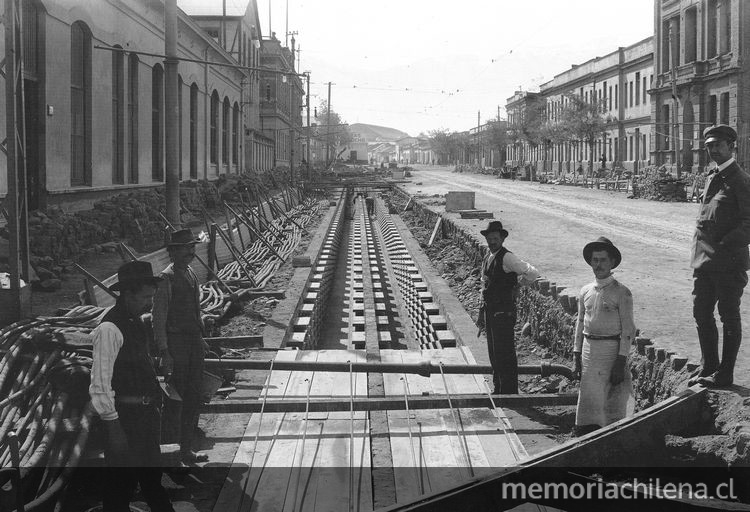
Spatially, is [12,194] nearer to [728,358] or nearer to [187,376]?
[187,376]

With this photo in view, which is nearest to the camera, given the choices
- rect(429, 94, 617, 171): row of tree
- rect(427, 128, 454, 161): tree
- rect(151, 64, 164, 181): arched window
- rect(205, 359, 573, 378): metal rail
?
rect(205, 359, 573, 378): metal rail

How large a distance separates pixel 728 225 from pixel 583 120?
2313 inches

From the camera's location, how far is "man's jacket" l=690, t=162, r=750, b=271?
6090 millimetres

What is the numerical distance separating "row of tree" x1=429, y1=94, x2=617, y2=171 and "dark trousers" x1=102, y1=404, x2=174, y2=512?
Answer: 61.1 m

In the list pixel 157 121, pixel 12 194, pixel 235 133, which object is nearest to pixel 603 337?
pixel 12 194

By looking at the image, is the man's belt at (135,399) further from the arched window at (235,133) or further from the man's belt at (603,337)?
the arched window at (235,133)

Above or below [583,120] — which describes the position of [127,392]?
below

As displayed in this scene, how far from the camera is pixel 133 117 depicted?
2295cm

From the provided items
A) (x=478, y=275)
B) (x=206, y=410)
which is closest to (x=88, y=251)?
(x=478, y=275)

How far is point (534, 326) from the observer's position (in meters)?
12.4

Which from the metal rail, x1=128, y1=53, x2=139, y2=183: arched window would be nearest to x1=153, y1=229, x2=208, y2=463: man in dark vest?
the metal rail

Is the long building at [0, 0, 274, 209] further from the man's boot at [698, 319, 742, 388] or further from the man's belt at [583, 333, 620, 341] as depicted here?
the man's boot at [698, 319, 742, 388]

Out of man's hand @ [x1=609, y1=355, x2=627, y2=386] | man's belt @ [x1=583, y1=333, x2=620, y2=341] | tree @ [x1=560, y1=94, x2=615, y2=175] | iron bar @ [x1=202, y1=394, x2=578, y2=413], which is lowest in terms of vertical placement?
iron bar @ [x1=202, y1=394, x2=578, y2=413]

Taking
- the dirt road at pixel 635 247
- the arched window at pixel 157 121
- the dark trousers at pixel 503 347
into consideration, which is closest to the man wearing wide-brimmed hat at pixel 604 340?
the dirt road at pixel 635 247
